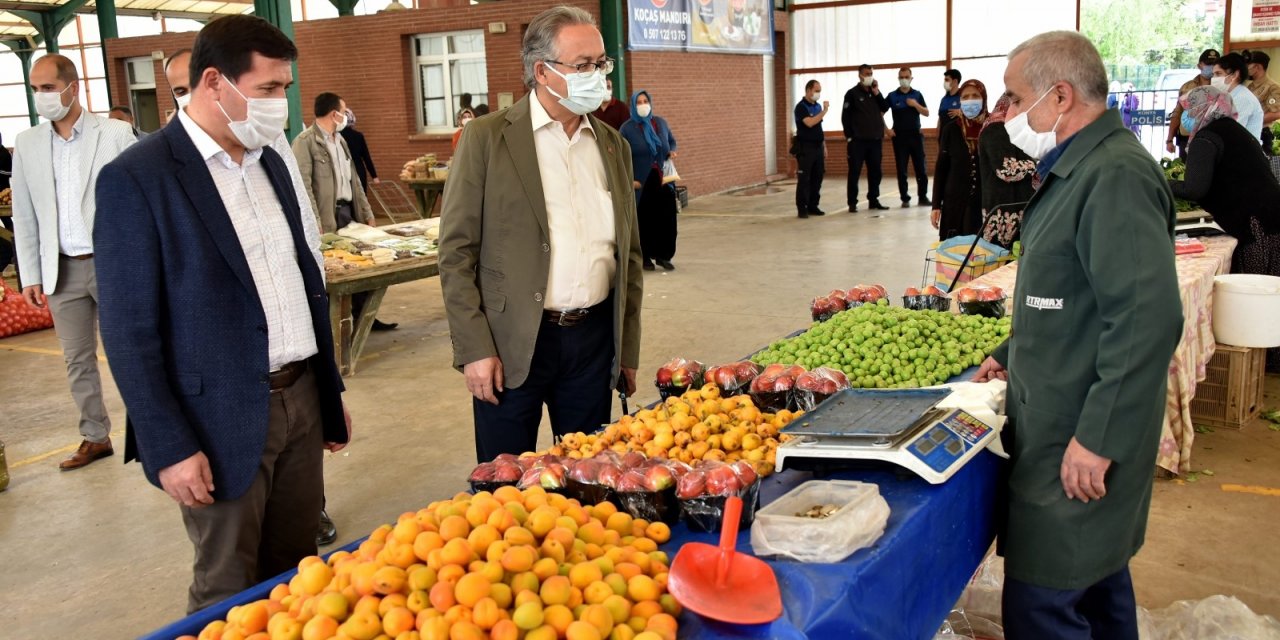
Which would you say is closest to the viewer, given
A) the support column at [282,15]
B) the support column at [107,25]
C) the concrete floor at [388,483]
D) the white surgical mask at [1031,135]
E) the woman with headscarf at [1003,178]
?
the white surgical mask at [1031,135]

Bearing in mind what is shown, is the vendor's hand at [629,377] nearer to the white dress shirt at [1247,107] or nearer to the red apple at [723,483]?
the red apple at [723,483]

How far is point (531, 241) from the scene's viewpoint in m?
2.97

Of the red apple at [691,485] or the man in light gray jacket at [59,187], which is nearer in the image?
the red apple at [691,485]

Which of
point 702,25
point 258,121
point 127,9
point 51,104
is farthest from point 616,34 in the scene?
point 127,9

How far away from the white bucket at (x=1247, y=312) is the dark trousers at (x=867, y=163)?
30.6 feet

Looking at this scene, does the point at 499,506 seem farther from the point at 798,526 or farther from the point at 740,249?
the point at 740,249

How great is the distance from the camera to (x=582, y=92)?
2928 mm

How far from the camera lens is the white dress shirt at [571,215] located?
119 inches

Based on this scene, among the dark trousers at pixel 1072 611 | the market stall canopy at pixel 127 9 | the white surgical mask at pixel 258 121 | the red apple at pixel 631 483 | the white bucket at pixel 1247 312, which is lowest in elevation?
the dark trousers at pixel 1072 611

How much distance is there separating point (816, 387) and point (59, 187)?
382 cm

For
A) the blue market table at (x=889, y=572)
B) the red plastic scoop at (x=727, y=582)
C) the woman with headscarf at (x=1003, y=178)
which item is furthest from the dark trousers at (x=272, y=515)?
the woman with headscarf at (x=1003, y=178)

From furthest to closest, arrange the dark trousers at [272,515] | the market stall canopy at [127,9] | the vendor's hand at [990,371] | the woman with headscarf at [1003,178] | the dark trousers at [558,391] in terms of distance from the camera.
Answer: the market stall canopy at [127,9] < the woman with headscarf at [1003,178] < the dark trousers at [558,391] < the vendor's hand at [990,371] < the dark trousers at [272,515]

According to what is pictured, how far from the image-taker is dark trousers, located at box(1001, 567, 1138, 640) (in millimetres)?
2336

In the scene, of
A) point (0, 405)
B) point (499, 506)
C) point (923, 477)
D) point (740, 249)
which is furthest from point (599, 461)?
point (740, 249)
